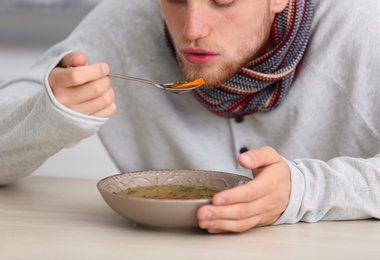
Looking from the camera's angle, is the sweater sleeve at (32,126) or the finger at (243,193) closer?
the finger at (243,193)

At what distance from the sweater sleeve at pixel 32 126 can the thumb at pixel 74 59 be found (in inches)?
0.5

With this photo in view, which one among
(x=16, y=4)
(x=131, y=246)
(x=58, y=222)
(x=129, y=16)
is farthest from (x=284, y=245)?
(x=16, y=4)

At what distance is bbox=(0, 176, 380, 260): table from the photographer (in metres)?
1.01

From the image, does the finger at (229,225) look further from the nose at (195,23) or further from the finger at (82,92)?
the nose at (195,23)

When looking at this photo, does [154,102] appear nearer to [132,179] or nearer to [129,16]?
[129,16]

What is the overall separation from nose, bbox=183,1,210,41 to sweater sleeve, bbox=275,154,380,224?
1.08 feet

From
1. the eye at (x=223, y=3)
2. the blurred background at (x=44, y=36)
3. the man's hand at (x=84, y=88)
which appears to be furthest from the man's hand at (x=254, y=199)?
the blurred background at (x=44, y=36)

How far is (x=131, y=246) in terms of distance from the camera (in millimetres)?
1041

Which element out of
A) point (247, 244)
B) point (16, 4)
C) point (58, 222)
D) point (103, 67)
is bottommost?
point (16, 4)

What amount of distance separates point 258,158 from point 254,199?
67 millimetres

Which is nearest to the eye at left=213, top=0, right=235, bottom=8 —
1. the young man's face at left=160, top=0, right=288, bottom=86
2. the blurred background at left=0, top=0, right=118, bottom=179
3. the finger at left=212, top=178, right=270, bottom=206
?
the young man's face at left=160, top=0, right=288, bottom=86

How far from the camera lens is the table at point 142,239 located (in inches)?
39.6

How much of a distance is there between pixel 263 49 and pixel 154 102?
317 mm

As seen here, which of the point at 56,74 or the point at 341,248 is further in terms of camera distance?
the point at 56,74
